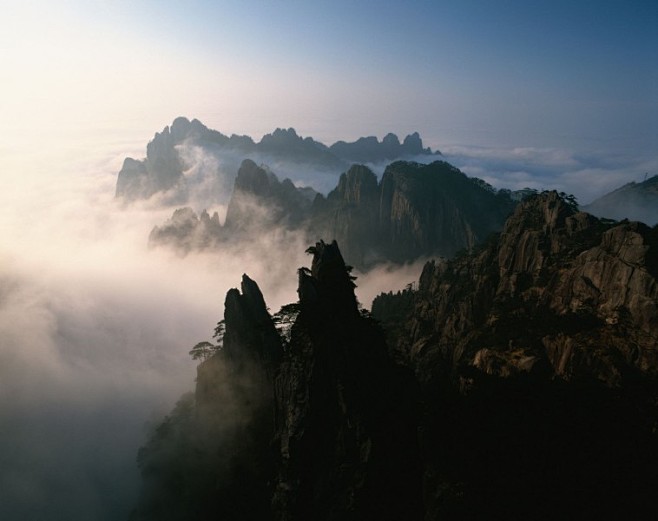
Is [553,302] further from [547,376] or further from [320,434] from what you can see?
[320,434]

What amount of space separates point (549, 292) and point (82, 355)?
157m

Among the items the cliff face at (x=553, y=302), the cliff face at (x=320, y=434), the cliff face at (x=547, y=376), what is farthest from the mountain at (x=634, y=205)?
the cliff face at (x=320, y=434)

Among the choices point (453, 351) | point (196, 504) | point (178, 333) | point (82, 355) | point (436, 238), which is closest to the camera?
point (196, 504)

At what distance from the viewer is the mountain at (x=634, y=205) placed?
17179 cm

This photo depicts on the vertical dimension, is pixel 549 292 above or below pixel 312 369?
above

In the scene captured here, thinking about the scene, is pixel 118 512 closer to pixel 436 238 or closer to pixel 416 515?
pixel 416 515

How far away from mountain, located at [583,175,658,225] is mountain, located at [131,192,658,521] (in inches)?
5077

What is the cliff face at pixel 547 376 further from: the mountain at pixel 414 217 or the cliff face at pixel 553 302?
the mountain at pixel 414 217

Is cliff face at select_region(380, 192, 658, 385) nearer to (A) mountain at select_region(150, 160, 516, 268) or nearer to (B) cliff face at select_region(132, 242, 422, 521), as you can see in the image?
(B) cliff face at select_region(132, 242, 422, 521)

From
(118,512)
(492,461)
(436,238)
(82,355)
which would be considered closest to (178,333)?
(82,355)

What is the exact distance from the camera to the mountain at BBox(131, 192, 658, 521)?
27125mm

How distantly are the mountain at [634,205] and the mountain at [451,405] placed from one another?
423ft

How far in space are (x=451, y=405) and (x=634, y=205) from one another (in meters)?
198

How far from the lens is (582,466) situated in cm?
2716
